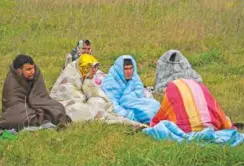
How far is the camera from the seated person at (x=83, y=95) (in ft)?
21.3

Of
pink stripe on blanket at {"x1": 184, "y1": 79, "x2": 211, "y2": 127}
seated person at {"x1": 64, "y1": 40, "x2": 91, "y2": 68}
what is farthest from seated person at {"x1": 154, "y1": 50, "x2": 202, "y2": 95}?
pink stripe on blanket at {"x1": 184, "y1": 79, "x2": 211, "y2": 127}

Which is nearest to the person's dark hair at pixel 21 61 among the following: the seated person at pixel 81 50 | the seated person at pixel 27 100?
the seated person at pixel 27 100

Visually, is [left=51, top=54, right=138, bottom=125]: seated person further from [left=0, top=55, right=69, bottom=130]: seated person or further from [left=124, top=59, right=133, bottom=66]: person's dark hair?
[left=124, top=59, right=133, bottom=66]: person's dark hair

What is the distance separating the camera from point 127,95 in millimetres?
7406

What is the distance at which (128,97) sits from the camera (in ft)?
24.1

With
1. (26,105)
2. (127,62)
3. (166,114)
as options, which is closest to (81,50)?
(127,62)

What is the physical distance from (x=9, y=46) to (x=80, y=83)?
4.54 metres

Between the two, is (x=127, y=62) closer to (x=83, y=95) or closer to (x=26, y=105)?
(x=83, y=95)

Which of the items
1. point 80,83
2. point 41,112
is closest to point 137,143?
point 41,112

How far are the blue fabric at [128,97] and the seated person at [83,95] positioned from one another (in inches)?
11.5

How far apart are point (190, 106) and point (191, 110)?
2.1 inches

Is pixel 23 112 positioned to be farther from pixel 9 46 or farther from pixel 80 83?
pixel 9 46

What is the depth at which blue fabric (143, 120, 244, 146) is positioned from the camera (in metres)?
5.39

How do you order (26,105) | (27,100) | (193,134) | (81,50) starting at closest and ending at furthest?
(193,134)
(26,105)
(27,100)
(81,50)
